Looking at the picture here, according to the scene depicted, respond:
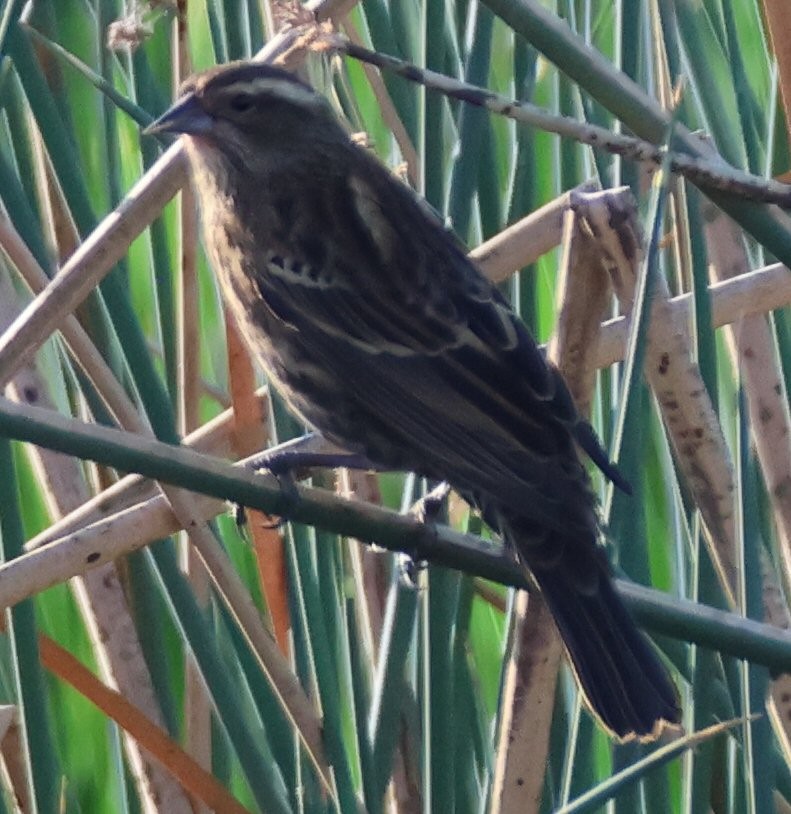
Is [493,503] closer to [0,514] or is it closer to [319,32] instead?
[0,514]

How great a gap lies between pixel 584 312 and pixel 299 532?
40 cm

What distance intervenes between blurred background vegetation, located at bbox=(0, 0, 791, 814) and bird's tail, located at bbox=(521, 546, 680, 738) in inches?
1.7

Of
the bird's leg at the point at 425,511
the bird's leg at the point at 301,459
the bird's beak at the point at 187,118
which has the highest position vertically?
the bird's beak at the point at 187,118

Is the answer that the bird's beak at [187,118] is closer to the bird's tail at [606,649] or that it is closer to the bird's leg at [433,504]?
the bird's leg at [433,504]

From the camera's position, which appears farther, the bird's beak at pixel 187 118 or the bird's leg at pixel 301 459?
the bird's beak at pixel 187 118

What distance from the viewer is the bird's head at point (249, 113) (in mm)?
1893

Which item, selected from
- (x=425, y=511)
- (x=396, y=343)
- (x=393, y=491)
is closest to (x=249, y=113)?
(x=396, y=343)

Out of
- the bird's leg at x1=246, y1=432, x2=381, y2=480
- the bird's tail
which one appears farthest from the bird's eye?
the bird's tail

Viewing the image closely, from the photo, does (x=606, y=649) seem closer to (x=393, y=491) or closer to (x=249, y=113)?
(x=393, y=491)

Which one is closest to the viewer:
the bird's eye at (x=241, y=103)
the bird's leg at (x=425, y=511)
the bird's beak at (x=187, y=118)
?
the bird's leg at (x=425, y=511)

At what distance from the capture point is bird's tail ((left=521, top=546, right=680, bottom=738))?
155 centimetres

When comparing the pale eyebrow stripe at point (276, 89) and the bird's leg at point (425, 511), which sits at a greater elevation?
the pale eyebrow stripe at point (276, 89)

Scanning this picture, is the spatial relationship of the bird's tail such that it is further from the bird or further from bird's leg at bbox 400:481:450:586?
bird's leg at bbox 400:481:450:586

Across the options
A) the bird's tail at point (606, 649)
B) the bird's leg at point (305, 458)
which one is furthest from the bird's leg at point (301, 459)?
the bird's tail at point (606, 649)
